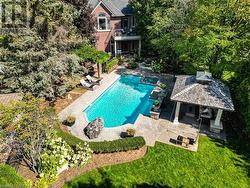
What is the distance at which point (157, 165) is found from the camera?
1831 centimetres

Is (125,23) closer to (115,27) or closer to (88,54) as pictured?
(115,27)

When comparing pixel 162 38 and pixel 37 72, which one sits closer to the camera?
pixel 37 72

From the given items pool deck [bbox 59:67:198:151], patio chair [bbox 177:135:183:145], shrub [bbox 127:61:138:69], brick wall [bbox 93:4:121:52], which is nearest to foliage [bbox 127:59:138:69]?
shrub [bbox 127:61:138:69]

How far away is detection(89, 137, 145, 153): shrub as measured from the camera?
19.1 metres

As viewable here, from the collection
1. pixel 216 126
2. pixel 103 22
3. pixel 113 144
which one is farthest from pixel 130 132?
pixel 103 22

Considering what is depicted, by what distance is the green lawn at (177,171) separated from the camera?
16.8 m

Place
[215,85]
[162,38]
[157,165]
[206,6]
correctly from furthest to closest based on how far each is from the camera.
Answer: [162,38]
[206,6]
[215,85]
[157,165]

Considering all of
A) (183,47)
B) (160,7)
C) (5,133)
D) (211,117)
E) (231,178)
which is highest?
(160,7)

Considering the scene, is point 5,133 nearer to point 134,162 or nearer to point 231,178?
point 134,162

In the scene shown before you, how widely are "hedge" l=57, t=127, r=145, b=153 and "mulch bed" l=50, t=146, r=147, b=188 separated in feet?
1.25

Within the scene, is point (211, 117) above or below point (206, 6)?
below

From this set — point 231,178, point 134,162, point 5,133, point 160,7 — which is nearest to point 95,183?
point 134,162

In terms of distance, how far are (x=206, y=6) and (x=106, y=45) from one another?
21222 mm

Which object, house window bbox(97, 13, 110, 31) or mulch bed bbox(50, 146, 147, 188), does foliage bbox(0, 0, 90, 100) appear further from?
house window bbox(97, 13, 110, 31)
